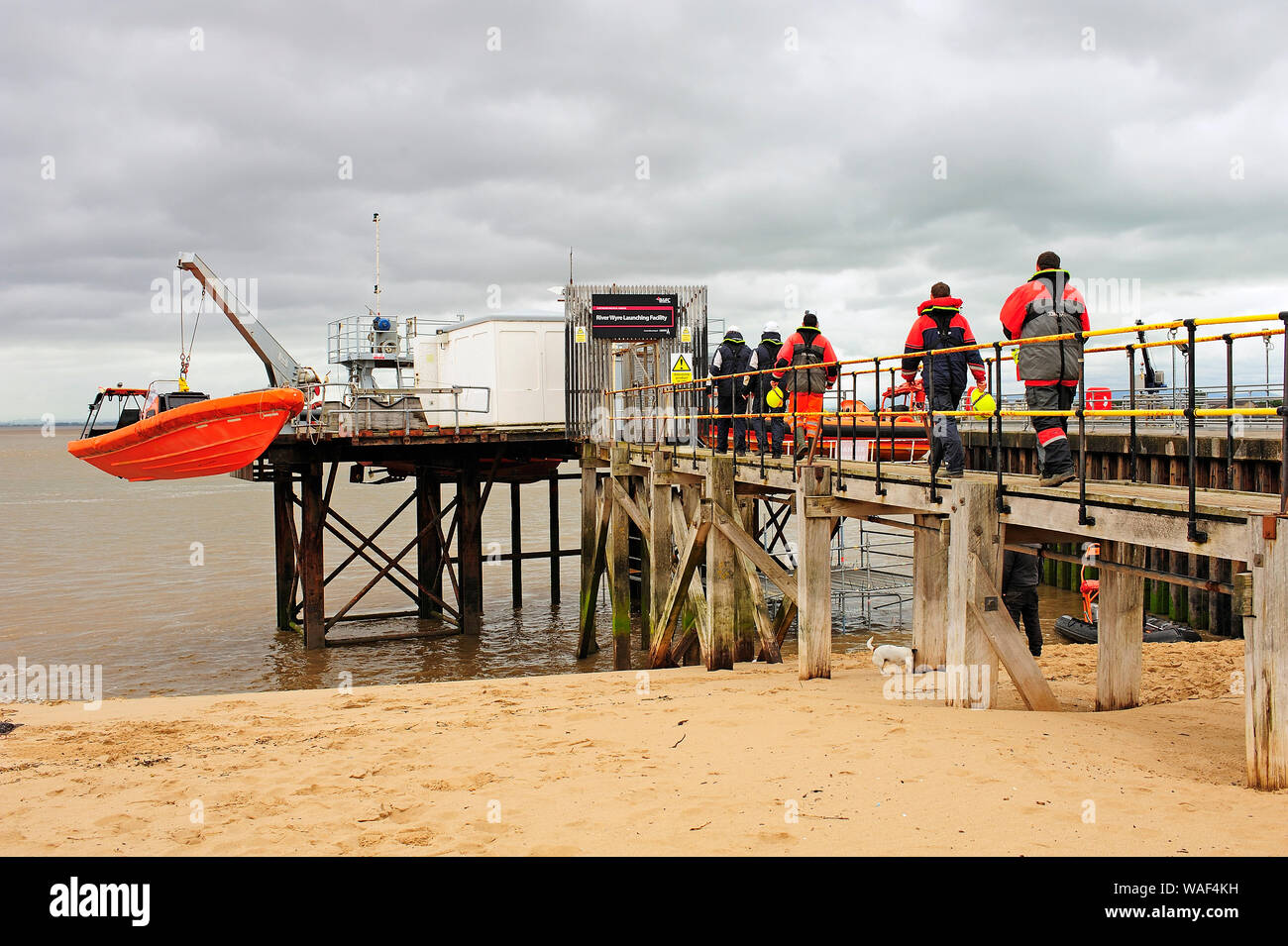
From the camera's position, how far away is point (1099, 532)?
5.68m

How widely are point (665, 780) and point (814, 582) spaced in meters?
3.32

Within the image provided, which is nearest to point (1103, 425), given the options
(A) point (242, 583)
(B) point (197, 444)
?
(B) point (197, 444)

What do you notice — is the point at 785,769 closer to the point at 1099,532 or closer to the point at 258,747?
the point at 1099,532

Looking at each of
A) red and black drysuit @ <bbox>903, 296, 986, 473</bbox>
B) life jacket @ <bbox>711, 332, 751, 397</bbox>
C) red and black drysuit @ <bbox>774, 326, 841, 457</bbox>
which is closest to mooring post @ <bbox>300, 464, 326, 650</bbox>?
life jacket @ <bbox>711, 332, 751, 397</bbox>

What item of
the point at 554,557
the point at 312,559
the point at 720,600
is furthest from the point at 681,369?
the point at 312,559

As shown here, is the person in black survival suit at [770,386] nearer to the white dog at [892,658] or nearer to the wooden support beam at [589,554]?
the white dog at [892,658]

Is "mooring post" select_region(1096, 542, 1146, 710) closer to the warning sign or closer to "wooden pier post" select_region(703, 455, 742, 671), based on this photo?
"wooden pier post" select_region(703, 455, 742, 671)

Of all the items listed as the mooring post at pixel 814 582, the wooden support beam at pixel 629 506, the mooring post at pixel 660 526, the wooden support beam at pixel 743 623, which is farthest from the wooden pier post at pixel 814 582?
the wooden support beam at pixel 629 506

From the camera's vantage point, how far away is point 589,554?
16891mm

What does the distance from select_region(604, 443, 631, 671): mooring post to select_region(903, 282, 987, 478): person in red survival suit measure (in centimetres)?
742

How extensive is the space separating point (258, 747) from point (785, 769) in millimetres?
4177

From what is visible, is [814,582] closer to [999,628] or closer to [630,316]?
[999,628]

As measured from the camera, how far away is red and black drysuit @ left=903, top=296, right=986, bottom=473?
24.9 ft

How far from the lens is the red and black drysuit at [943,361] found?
24.9ft
